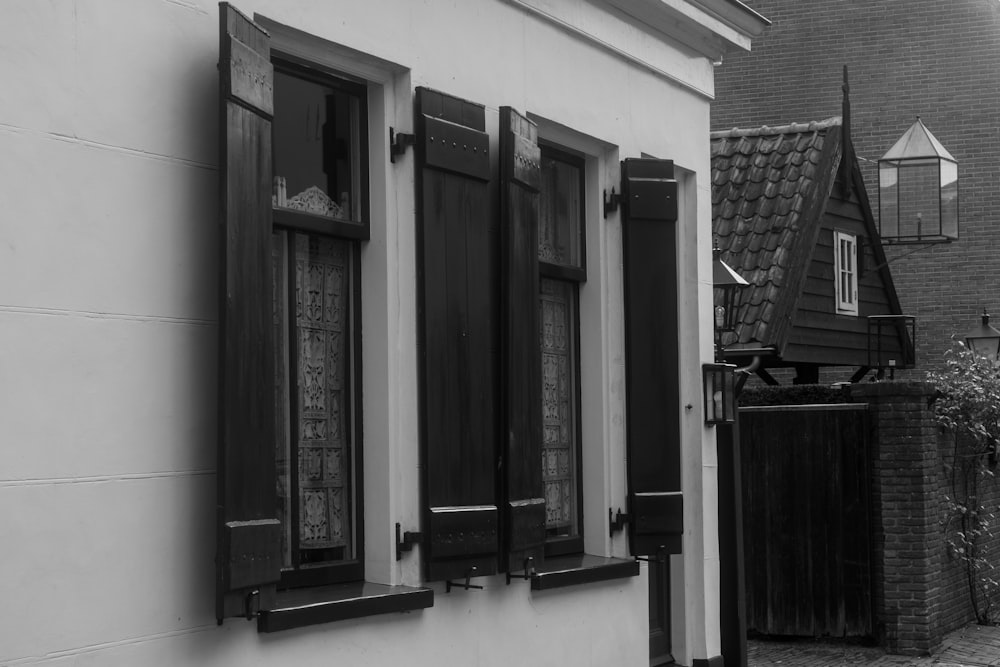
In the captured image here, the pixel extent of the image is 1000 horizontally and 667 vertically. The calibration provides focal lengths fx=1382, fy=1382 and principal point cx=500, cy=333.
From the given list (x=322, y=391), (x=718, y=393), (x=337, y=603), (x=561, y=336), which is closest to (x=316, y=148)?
(x=322, y=391)

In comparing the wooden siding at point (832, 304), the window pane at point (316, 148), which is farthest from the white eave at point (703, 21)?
the wooden siding at point (832, 304)

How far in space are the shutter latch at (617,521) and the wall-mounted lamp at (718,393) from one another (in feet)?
4.23

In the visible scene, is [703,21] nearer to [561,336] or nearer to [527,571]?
[561,336]

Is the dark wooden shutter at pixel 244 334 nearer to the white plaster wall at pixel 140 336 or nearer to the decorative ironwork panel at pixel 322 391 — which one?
the white plaster wall at pixel 140 336

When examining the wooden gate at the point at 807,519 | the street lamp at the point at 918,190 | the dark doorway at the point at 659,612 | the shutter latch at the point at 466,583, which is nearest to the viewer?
the shutter latch at the point at 466,583

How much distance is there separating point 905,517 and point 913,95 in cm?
1313

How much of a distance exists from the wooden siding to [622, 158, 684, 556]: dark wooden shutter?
934 cm

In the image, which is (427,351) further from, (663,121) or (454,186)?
(663,121)

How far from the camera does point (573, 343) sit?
26.0ft

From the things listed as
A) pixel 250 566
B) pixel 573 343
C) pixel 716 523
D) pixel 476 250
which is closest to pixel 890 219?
pixel 716 523

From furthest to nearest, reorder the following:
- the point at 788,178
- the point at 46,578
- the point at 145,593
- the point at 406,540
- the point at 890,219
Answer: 1. the point at 890,219
2. the point at 788,178
3. the point at 406,540
4. the point at 145,593
5. the point at 46,578

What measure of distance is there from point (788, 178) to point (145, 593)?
14.4 m

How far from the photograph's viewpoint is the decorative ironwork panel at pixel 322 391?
18.7 feet

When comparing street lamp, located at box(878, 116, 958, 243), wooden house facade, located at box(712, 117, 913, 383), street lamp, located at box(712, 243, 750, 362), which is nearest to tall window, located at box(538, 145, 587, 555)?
street lamp, located at box(712, 243, 750, 362)
